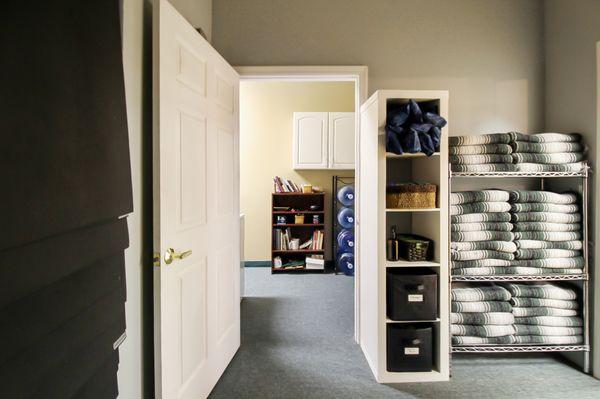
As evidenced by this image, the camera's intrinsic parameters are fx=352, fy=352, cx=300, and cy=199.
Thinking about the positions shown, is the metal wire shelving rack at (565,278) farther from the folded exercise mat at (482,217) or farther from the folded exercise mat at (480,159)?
the folded exercise mat at (482,217)

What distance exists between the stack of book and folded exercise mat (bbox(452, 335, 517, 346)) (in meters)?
3.42

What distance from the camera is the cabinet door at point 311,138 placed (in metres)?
5.38

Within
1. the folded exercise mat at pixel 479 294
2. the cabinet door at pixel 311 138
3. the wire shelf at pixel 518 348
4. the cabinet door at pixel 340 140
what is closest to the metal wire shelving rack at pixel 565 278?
the wire shelf at pixel 518 348

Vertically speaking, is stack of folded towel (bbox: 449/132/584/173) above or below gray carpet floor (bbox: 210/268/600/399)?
above

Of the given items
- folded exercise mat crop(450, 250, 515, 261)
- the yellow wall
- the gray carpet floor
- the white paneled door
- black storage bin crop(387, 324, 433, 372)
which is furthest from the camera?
the yellow wall

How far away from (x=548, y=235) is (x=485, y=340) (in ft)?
2.74

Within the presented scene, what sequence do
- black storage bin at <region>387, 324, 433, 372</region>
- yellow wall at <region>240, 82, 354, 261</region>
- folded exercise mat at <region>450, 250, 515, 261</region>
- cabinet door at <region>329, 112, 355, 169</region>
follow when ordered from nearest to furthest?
1. black storage bin at <region>387, 324, 433, 372</region>
2. folded exercise mat at <region>450, 250, 515, 261</region>
3. cabinet door at <region>329, 112, 355, 169</region>
4. yellow wall at <region>240, 82, 354, 261</region>

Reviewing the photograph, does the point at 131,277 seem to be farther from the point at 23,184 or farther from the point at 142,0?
the point at 142,0

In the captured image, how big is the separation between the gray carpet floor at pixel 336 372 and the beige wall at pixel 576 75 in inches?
14.4

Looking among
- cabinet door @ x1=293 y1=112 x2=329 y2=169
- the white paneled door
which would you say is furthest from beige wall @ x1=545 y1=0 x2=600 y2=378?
cabinet door @ x1=293 y1=112 x2=329 y2=169

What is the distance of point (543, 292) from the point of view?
2.45 m

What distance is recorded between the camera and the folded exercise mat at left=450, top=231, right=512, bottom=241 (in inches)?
94.0

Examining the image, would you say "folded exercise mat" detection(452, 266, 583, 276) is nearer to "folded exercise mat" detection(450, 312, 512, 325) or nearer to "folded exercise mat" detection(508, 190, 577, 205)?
"folded exercise mat" detection(450, 312, 512, 325)

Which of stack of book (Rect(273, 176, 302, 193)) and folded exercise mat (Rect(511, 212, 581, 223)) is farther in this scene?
stack of book (Rect(273, 176, 302, 193))
